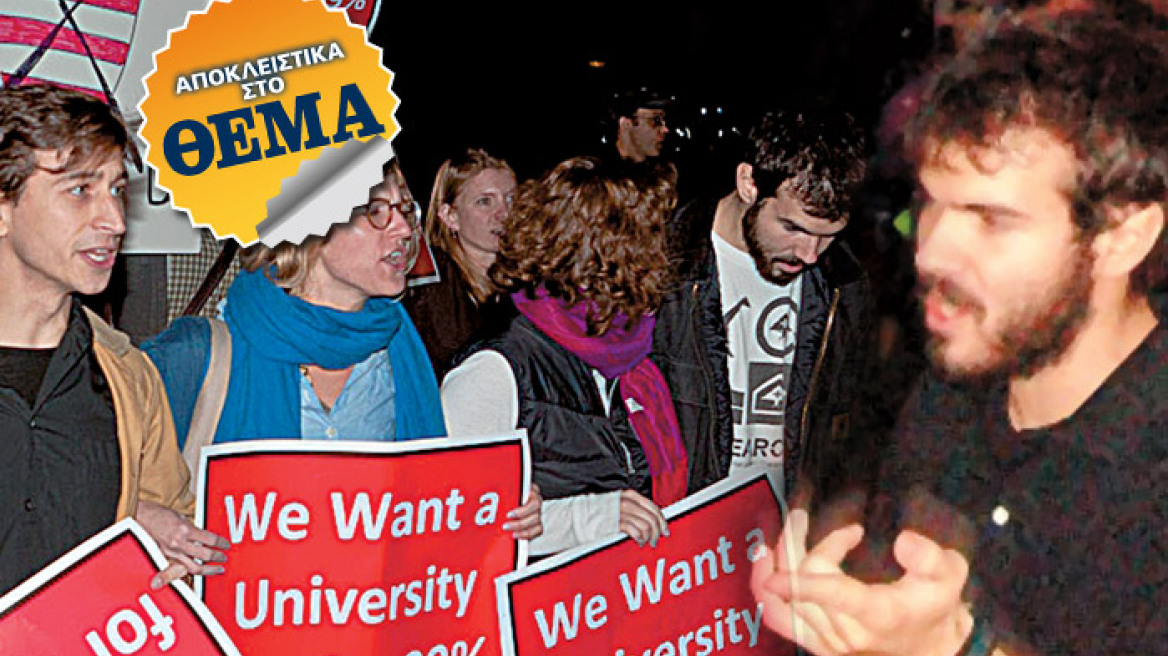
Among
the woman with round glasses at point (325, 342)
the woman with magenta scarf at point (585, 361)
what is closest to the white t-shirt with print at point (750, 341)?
the woman with magenta scarf at point (585, 361)

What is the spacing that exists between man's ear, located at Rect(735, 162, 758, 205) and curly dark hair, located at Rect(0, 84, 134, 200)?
907 mm

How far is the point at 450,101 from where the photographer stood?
3771mm

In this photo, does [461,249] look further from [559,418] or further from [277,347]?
[277,347]

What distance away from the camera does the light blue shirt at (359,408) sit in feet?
6.33

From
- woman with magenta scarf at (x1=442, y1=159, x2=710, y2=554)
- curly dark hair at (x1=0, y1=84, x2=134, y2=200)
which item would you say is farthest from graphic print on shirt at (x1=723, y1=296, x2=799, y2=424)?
curly dark hair at (x1=0, y1=84, x2=134, y2=200)

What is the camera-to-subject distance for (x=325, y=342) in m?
1.90

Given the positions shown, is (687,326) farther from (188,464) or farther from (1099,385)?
(1099,385)

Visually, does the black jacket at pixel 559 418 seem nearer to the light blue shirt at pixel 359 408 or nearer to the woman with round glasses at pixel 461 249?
the light blue shirt at pixel 359 408

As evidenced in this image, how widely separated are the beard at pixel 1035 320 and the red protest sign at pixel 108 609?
1.29 meters

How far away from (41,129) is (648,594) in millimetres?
1117

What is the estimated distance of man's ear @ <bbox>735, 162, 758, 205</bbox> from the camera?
1945 mm

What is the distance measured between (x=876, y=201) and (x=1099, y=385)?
0.44ft

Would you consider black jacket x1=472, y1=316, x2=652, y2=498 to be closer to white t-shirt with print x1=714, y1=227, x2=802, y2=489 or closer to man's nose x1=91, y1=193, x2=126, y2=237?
white t-shirt with print x1=714, y1=227, x2=802, y2=489

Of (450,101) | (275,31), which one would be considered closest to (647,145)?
(450,101)
